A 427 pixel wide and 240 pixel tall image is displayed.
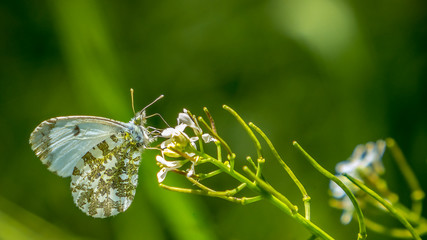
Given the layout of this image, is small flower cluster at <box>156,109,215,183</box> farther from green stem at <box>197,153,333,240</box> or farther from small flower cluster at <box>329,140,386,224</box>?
small flower cluster at <box>329,140,386,224</box>

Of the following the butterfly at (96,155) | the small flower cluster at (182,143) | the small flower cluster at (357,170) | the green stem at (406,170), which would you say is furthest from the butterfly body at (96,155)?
the green stem at (406,170)

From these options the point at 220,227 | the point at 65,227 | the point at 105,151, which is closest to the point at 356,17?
the point at 220,227

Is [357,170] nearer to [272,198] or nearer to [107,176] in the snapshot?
[272,198]

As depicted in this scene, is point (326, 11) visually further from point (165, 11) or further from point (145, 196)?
point (145, 196)

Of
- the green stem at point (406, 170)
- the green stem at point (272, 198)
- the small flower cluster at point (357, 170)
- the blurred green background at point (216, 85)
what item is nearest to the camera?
the green stem at point (272, 198)

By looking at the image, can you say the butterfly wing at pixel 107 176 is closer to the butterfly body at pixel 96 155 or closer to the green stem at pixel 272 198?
the butterfly body at pixel 96 155

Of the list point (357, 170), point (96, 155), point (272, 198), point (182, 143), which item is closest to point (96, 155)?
point (96, 155)

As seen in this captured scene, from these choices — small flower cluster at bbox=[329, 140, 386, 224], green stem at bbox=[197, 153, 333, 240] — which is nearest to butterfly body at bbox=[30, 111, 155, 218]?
green stem at bbox=[197, 153, 333, 240]
